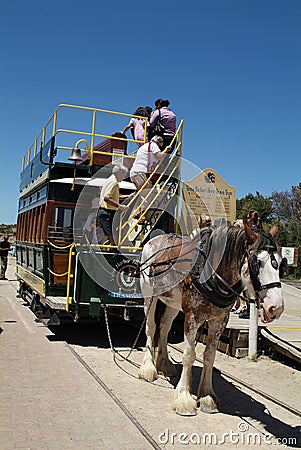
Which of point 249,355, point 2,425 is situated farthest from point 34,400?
point 249,355

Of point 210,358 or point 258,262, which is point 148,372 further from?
point 258,262

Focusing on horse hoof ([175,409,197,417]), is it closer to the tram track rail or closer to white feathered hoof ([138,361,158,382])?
the tram track rail

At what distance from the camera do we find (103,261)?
8.08 m

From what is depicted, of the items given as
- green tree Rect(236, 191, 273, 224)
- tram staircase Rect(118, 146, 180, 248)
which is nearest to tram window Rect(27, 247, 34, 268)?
tram staircase Rect(118, 146, 180, 248)

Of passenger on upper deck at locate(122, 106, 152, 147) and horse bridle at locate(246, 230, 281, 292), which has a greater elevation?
passenger on upper deck at locate(122, 106, 152, 147)

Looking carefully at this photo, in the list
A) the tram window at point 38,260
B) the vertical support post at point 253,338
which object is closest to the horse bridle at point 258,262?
the vertical support post at point 253,338

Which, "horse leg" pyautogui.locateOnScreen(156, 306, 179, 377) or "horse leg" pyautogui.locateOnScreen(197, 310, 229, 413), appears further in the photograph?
"horse leg" pyautogui.locateOnScreen(156, 306, 179, 377)

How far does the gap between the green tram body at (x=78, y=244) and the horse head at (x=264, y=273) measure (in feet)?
10.2

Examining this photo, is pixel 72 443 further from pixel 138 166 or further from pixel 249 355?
pixel 138 166

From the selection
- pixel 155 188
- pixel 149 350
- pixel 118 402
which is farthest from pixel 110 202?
pixel 118 402

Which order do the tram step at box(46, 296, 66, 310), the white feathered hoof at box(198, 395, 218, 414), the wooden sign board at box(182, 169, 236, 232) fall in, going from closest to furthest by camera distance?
the white feathered hoof at box(198, 395, 218, 414)
the tram step at box(46, 296, 66, 310)
the wooden sign board at box(182, 169, 236, 232)

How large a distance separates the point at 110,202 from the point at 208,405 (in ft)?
11.5

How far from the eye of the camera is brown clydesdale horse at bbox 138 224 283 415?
4.64 meters

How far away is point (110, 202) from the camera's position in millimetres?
7547
